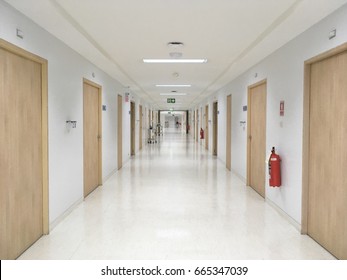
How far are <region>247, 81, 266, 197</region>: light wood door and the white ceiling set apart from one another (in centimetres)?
77

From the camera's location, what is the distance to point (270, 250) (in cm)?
373

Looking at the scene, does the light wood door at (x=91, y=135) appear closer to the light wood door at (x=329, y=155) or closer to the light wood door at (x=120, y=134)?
the light wood door at (x=120, y=134)

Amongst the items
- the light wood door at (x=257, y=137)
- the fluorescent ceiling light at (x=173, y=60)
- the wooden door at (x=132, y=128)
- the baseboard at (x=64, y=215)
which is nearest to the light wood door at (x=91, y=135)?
the baseboard at (x=64, y=215)

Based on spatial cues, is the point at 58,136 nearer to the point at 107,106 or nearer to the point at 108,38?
the point at 108,38

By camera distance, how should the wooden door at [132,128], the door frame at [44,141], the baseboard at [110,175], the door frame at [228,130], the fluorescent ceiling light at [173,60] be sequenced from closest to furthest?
1. the door frame at [44,141]
2. the fluorescent ceiling light at [173,60]
3. the baseboard at [110,175]
4. the door frame at [228,130]
5. the wooden door at [132,128]

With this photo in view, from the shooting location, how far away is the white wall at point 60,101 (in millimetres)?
3622

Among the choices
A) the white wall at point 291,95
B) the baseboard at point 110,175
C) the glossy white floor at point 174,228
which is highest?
the white wall at point 291,95

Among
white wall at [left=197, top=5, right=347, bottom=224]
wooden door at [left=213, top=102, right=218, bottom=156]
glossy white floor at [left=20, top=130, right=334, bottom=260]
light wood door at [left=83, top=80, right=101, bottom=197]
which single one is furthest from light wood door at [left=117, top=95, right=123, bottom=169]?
wooden door at [left=213, top=102, right=218, bottom=156]

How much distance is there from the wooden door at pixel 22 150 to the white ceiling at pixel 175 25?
64 centimetres

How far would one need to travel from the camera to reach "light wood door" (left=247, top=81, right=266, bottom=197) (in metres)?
6.41

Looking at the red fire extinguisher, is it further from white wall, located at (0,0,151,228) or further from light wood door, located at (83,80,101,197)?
light wood door, located at (83,80,101,197)

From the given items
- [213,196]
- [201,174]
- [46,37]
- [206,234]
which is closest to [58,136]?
[46,37]

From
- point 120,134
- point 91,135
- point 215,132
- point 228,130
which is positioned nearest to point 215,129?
point 215,132

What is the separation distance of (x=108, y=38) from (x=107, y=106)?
10.6 feet
